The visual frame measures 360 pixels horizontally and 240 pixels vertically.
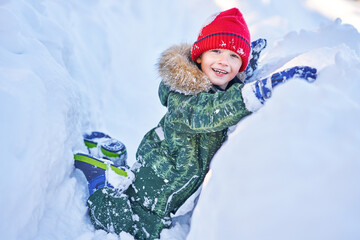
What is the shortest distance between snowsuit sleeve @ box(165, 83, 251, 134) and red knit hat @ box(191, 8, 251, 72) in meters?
0.39

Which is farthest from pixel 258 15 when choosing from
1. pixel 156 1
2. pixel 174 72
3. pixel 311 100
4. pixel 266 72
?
pixel 311 100

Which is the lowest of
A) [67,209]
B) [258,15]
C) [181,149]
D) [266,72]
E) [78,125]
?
[67,209]

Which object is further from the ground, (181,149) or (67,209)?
(181,149)

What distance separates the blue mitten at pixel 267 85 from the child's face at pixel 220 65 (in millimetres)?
434

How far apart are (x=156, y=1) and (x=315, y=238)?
4.24 m

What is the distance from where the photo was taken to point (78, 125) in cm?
153

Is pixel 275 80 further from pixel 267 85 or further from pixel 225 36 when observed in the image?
pixel 225 36

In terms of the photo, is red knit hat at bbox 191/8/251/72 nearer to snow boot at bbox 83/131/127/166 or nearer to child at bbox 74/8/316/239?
child at bbox 74/8/316/239

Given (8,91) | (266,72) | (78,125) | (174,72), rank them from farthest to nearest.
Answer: (78,125) → (266,72) → (174,72) → (8,91)

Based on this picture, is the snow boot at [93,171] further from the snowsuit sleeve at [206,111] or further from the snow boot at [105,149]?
the snowsuit sleeve at [206,111]

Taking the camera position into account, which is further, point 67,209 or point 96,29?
point 96,29

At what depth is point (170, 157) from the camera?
49.7 inches

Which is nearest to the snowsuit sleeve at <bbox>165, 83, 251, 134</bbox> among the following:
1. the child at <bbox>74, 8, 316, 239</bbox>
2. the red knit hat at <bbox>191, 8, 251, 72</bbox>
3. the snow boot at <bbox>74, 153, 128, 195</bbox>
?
the child at <bbox>74, 8, 316, 239</bbox>

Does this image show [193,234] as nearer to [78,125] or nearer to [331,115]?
[331,115]
